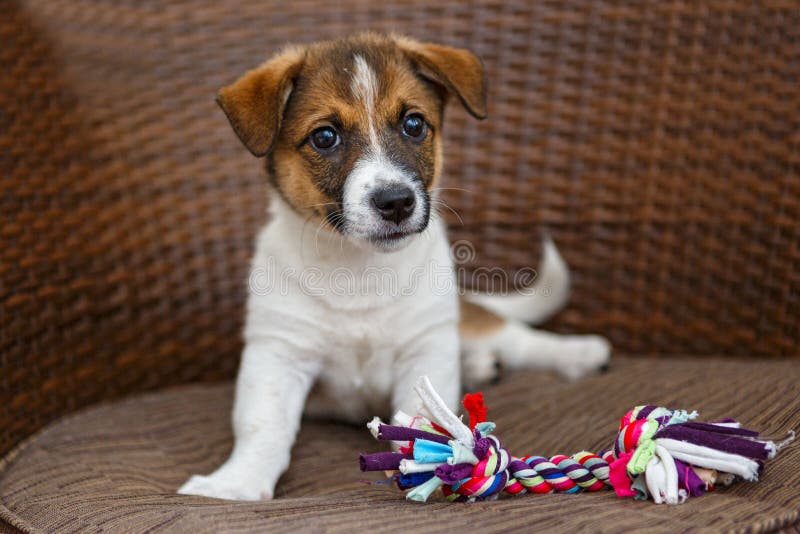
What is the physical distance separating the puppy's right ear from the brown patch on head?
1126 mm

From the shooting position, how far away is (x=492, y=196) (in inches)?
146

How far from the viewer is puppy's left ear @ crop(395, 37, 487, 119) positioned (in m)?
2.68

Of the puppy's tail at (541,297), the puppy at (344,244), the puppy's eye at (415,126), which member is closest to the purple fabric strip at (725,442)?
the puppy at (344,244)

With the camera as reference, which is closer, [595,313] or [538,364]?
[538,364]

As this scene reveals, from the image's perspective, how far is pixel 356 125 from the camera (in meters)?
2.54

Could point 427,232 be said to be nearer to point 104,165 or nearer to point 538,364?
point 538,364

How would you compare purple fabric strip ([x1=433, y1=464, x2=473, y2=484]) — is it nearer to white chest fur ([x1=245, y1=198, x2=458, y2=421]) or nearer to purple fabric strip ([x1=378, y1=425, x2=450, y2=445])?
purple fabric strip ([x1=378, y1=425, x2=450, y2=445])

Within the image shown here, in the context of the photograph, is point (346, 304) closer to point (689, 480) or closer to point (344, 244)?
point (344, 244)

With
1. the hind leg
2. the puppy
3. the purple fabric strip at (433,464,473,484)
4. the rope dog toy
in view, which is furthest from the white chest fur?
the purple fabric strip at (433,464,473,484)

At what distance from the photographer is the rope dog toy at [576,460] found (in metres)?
1.87

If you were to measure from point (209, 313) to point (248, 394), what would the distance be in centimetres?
112

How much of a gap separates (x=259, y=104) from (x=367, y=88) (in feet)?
1.15

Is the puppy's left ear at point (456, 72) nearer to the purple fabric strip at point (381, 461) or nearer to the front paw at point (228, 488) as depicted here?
the purple fabric strip at point (381, 461)

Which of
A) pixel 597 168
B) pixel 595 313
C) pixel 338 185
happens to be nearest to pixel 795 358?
pixel 595 313
